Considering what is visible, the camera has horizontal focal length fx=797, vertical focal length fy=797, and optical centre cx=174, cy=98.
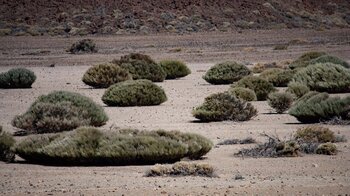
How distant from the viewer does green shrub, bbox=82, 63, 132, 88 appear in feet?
99.9

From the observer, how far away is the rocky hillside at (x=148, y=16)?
87.6 meters

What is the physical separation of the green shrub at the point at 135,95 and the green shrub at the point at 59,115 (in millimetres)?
5866

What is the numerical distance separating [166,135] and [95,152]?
53.3 inches

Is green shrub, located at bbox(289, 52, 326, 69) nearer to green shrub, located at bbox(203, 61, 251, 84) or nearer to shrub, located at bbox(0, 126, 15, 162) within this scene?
green shrub, located at bbox(203, 61, 251, 84)

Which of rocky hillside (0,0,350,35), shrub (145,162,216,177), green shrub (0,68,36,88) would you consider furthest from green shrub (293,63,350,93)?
rocky hillside (0,0,350,35)

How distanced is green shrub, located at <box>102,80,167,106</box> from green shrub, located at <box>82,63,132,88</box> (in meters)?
6.47

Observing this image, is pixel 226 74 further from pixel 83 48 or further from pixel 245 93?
pixel 83 48

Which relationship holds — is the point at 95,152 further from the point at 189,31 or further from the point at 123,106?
the point at 189,31

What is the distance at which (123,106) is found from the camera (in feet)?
77.5

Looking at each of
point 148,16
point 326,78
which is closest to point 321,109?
point 326,78

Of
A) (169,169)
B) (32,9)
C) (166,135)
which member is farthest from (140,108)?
(32,9)

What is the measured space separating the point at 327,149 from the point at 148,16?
7919cm

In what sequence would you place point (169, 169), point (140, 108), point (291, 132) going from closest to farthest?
point (169, 169) < point (291, 132) < point (140, 108)

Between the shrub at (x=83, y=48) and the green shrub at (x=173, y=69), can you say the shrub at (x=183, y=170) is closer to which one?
the green shrub at (x=173, y=69)
